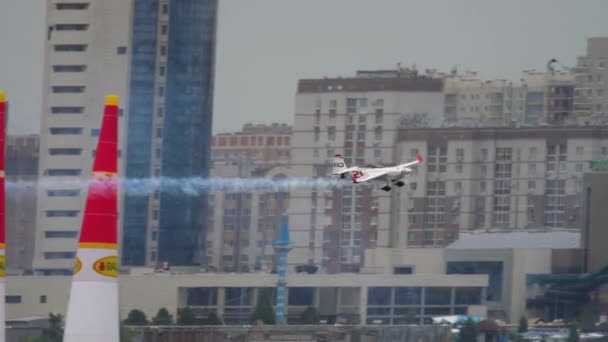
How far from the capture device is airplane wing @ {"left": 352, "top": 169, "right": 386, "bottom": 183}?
5022 centimetres

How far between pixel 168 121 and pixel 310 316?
23127 mm

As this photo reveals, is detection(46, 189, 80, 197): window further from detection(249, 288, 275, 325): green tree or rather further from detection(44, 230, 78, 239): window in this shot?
detection(249, 288, 275, 325): green tree

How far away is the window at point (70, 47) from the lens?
125375mm

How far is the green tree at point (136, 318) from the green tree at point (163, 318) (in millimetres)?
510

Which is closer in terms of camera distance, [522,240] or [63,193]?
[63,193]

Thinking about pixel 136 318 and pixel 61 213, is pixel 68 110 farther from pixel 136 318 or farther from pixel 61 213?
pixel 136 318

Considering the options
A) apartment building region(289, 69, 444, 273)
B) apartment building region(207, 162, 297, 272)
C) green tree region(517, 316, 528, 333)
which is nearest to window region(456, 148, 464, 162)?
apartment building region(289, 69, 444, 273)

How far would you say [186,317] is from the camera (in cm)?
10025

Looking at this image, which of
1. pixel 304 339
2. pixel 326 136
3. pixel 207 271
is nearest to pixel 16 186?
pixel 304 339

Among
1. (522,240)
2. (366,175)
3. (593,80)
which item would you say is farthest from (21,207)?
(366,175)

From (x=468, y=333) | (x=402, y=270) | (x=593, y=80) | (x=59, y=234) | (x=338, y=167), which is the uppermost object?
(x=593, y=80)

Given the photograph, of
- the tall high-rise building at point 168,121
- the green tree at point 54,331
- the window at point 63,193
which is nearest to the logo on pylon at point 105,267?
the green tree at point 54,331

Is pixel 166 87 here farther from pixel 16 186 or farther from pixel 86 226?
pixel 86 226

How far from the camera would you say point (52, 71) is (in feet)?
417
